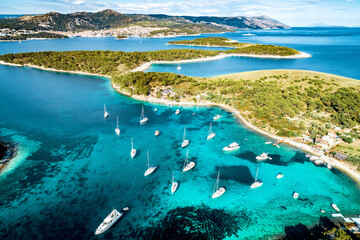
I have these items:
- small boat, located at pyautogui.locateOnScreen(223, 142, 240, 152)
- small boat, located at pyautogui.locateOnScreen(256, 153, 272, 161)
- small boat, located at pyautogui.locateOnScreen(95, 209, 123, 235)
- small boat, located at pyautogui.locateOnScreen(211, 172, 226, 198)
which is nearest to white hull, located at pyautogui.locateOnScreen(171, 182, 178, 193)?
small boat, located at pyautogui.locateOnScreen(211, 172, 226, 198)

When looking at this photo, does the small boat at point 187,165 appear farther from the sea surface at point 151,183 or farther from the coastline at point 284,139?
the coastline at point 284,139

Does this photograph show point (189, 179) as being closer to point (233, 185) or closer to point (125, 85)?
point (233, 185)

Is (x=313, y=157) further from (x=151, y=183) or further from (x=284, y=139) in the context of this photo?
(x=151, y=183)

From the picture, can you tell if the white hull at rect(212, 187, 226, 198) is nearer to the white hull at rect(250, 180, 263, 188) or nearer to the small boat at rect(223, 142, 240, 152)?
the white hull at rect(250, 180, 263, 188)

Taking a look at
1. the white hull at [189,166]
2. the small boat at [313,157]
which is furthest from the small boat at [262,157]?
the white hull at [189,166]

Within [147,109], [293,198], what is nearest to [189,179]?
[293,198]

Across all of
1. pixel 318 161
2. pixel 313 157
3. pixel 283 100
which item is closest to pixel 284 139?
pixel 313 157

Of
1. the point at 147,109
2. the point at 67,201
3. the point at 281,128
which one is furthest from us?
the point at 147,109
